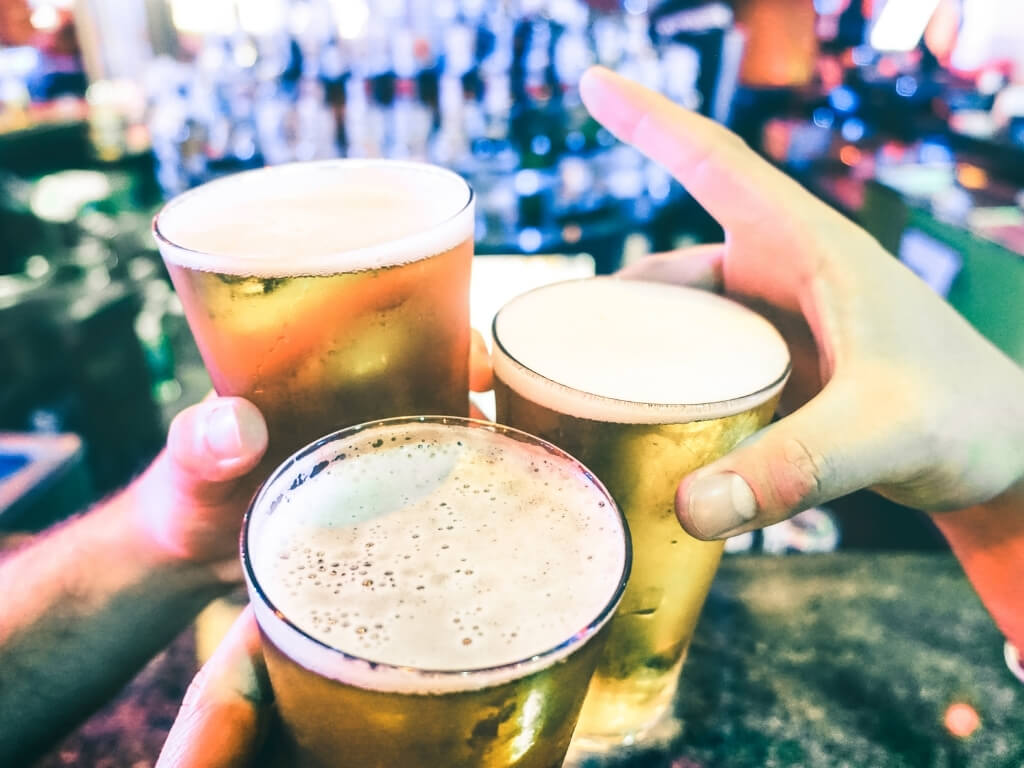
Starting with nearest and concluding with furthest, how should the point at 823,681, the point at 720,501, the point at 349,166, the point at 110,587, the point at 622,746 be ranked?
the point at 720,501
the point at 622,746
the point at 823,681
the point at 349,166
the point at 110,587

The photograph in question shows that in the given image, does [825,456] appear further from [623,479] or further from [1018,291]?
[1018,291]

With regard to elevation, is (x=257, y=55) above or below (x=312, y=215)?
below

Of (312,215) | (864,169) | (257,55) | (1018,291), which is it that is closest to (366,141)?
(257,55)

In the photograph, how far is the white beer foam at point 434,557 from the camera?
679mm

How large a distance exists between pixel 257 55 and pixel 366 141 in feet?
6.14

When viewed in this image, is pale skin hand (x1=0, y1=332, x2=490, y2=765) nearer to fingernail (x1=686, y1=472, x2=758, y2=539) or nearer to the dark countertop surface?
the dark countertop surface

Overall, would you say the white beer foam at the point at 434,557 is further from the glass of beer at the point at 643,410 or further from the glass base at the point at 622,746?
the glass base at the point at 622,746

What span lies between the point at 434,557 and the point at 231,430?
0.41 metres

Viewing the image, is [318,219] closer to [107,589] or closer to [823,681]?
[107,589]

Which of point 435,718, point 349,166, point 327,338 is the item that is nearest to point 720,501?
point 435,718

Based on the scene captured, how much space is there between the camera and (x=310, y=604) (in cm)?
74

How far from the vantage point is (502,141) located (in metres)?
5.46

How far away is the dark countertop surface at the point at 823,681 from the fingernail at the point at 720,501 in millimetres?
435

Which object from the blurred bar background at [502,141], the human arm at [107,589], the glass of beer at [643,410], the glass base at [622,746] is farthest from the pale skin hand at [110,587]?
the blurred bar background at [502,141]
